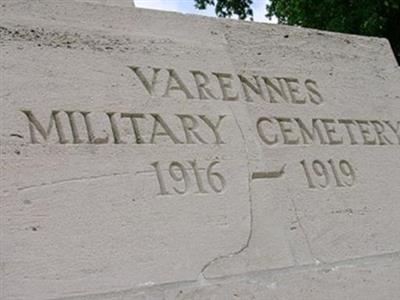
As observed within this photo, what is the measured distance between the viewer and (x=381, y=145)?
3.55 metres

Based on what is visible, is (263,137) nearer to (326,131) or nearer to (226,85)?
(226,85)

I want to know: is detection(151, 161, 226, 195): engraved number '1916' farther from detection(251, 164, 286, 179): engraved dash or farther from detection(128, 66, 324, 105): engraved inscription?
detection(128, 66, 324, 105): engraved inscription

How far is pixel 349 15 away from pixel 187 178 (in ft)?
31.0

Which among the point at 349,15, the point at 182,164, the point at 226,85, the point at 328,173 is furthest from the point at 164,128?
the point at 349,15

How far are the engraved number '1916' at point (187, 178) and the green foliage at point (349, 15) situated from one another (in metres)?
8.75

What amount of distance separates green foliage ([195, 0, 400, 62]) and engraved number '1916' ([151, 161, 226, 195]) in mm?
8746

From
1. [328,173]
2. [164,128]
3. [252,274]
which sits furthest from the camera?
[328,173]

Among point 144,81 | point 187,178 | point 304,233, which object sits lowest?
point 304,233

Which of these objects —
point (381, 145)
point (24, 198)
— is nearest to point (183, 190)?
point (24, 198)

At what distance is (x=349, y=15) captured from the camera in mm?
11508

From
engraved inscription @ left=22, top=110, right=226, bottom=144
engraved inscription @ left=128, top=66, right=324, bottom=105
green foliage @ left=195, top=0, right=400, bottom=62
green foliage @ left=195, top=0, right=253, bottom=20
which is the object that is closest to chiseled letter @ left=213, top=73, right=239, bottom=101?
engraved inscription @ left=128, top=66, right=324, bottom=105

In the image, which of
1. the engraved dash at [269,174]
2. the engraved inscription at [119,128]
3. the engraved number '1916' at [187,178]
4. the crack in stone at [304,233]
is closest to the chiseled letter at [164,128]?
the engraved inscription at [119,128]

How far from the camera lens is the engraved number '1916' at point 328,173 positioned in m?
3.17

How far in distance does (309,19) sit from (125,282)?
10.2 meters
